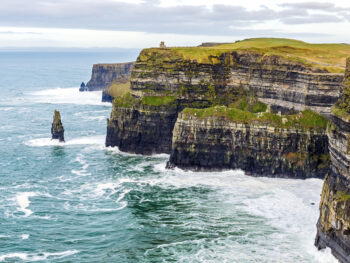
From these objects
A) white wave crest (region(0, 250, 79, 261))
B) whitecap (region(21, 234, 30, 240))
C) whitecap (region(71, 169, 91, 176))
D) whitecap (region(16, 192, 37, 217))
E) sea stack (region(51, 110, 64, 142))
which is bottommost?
white wave crest (region(0, 250, 79, 261))

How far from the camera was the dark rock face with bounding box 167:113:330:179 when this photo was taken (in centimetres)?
8881

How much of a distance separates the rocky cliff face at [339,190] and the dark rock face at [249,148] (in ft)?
116

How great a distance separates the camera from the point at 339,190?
165 feet

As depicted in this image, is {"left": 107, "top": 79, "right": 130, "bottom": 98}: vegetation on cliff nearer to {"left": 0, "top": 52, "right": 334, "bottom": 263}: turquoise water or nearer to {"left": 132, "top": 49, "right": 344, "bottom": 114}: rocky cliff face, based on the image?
{"left": 132, "top": 49, "right": 344, "bottom": 114}: rocky cliff face

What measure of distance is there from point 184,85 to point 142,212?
48330mm

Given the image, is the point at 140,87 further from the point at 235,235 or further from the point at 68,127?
the point at 235,235

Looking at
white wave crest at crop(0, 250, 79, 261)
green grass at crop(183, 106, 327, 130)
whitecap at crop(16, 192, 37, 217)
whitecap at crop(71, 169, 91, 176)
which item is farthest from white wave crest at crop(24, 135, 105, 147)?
white wave crest at crop(0, 250, 79, 261)

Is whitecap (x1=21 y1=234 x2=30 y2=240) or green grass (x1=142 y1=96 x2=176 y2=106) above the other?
green grass (x1=142 y1=96 x2=176 y2=106)

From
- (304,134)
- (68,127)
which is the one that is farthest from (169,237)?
(68,127)

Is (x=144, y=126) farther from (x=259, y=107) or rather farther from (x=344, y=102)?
(x=344, y=102)

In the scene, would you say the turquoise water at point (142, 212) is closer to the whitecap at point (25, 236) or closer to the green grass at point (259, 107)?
the whitecap at point (25, 236)

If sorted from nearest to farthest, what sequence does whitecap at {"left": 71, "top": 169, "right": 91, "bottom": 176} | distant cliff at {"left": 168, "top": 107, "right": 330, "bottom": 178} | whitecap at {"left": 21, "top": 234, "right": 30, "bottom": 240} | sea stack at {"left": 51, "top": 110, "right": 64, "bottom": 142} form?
whitecap at {"left": 21, "top": 234, "right": 30, "bottom": 240} → distant cliff at {"left": 168, "top": 107, "right": 330, "bottom": 178} → whitecap at {"left": 71, "top": 169, "right": 91, "bottom": 176} → sea stack at {"left": 51, "top": 110, "right": 64, "bottom": 142}

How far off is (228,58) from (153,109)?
23.7m

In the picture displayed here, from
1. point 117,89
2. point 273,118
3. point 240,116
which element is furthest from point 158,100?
point 117,89
